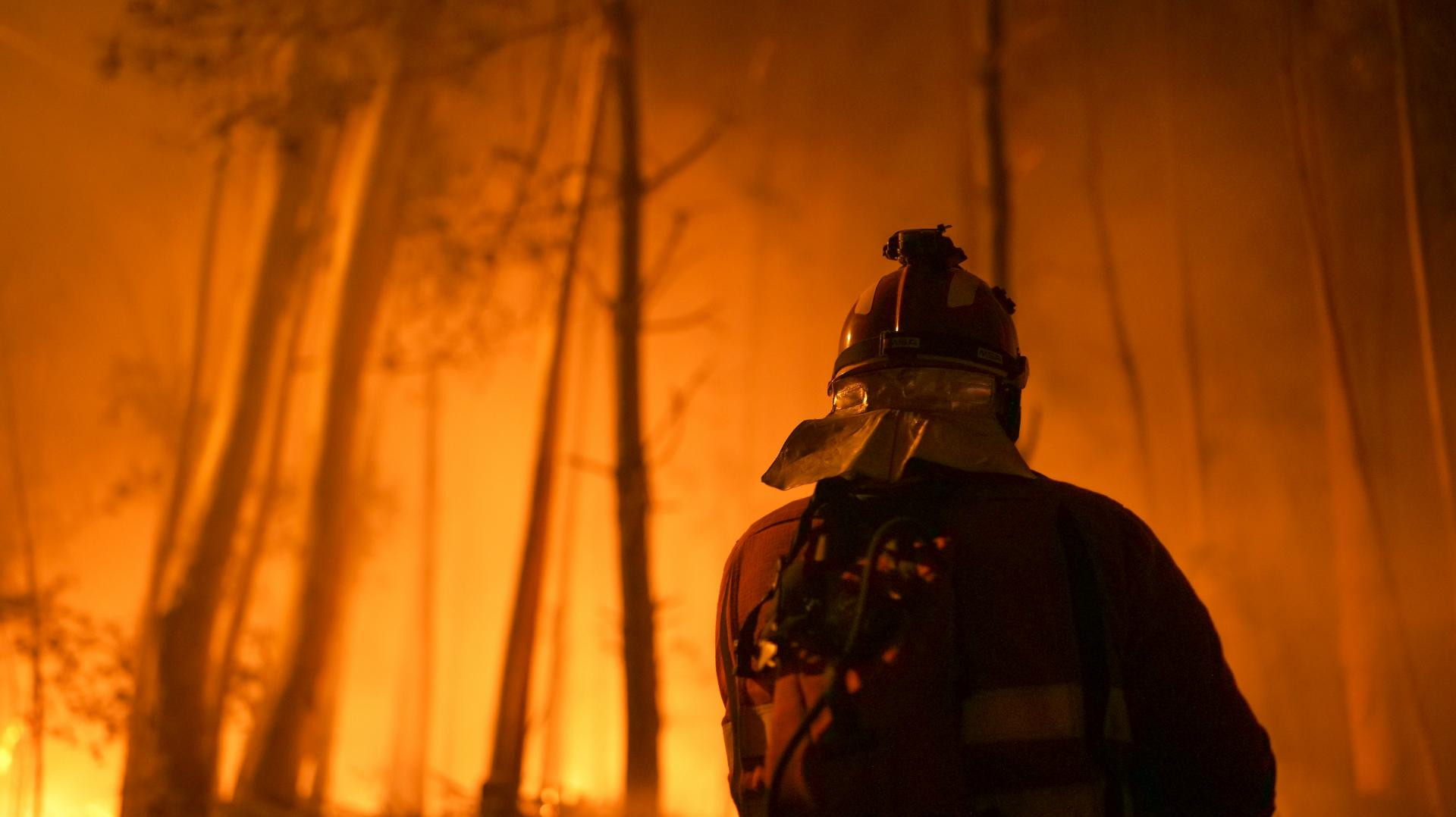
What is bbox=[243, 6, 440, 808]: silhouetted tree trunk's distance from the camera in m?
3.85

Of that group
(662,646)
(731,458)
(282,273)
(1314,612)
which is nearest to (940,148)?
(731,458)

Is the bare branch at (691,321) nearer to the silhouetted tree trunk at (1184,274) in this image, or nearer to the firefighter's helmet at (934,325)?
the silhouetted tree trunk at (1184,274)

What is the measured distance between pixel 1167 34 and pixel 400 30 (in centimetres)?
283

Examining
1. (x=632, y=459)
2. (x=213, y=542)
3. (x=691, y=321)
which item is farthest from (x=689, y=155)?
(x=213, y=542)

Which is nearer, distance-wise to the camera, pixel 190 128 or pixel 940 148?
pixel 940 148

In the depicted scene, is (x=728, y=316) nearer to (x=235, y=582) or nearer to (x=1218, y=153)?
(x=1218, y=153)

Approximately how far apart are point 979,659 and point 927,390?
0.98ft

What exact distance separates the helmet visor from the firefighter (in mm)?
41

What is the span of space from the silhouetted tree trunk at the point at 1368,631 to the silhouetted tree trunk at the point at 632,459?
1.94m

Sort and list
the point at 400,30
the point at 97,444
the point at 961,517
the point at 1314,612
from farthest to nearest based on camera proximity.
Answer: the point at 400,30, the point at 97,444, the point at 1314,612, the point at 961,517

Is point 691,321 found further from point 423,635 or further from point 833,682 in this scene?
point 833,682

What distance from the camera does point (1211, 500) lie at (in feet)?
8.98

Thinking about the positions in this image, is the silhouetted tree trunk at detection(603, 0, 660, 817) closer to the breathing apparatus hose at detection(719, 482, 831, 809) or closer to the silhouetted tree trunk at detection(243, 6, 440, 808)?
the silhouetted tree trunk at detection(243, 6, 440, 808)

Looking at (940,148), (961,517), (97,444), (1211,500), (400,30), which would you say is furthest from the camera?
(400,30)
